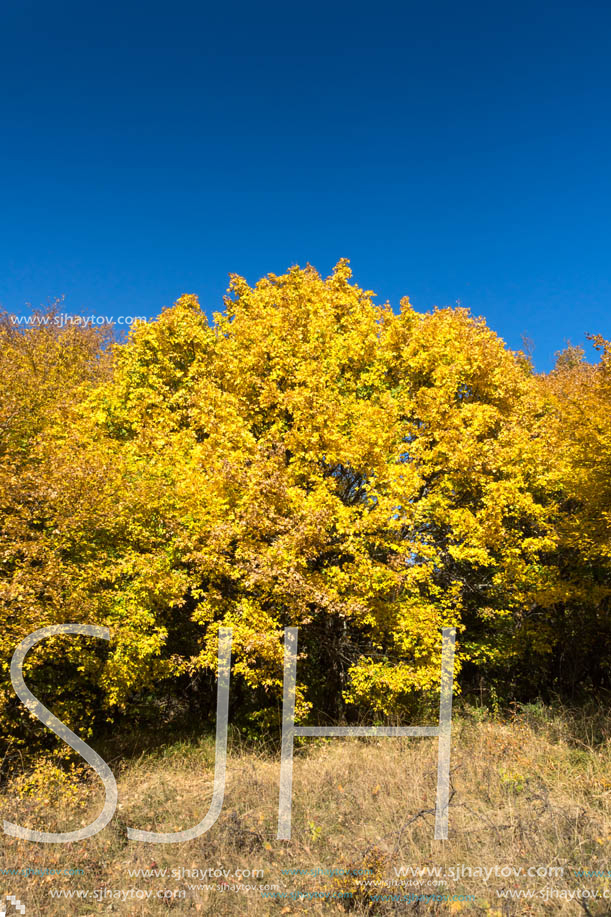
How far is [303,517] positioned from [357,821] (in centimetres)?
567

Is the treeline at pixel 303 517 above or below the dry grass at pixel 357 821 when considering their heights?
above

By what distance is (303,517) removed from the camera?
11570 mm

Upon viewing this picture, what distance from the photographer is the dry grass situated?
6.68 m

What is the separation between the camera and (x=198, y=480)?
12.0 m

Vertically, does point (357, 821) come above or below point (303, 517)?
below

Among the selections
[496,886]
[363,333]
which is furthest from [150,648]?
[363,333]

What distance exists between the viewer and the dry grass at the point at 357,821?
6680 millimetres

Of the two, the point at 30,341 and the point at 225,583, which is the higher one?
the point at 30,341

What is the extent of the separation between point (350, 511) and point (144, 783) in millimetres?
7345

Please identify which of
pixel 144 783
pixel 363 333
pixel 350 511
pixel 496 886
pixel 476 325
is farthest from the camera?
pixel 476 325

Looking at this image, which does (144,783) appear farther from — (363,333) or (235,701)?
(363,333)

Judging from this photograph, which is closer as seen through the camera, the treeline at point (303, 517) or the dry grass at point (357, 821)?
the dry grass at point (357, 821)

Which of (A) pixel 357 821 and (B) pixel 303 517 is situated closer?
(A) pixel 357 821

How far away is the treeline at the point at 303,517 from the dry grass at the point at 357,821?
1.74 meters
